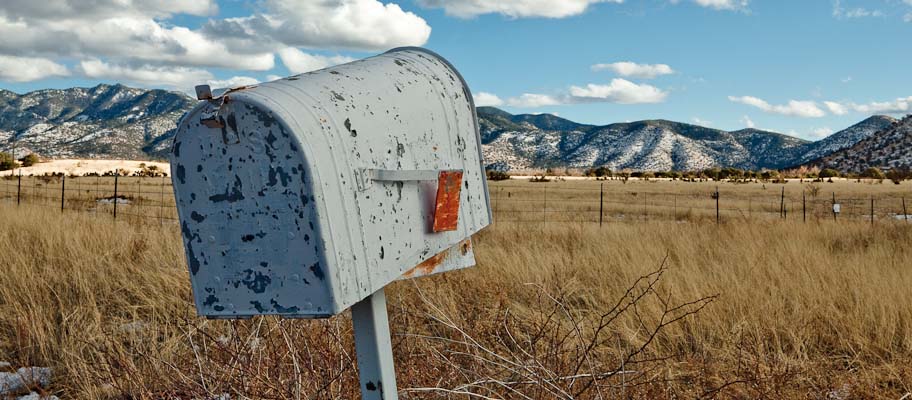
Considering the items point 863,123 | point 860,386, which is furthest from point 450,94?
point 863,123

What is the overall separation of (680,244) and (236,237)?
6.22m

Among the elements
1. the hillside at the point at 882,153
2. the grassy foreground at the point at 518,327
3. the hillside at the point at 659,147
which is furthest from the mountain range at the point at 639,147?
the grassy foreground at the point at 518,327


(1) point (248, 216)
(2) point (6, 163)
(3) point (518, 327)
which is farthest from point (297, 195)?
(2) point (6, 163)

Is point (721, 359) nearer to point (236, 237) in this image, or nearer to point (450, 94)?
point (450, 94)

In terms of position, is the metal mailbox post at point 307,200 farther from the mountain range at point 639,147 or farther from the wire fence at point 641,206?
the mountain range at point 639,147

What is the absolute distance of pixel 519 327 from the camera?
13.5 feet

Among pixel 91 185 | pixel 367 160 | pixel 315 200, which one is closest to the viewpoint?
pixel 315 200

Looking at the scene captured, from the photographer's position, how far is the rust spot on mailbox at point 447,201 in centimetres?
194

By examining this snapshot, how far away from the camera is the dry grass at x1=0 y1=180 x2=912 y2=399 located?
117 inches

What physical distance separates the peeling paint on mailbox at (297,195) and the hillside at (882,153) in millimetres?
71121

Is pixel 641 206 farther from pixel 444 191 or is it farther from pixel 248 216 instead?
pixel 248 216

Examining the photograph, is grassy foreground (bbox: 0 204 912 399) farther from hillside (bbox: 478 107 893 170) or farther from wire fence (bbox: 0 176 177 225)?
hillside (bbox: 478 107 893 170)

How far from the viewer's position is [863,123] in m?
117

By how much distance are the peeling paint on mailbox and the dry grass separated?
86 centimetres
